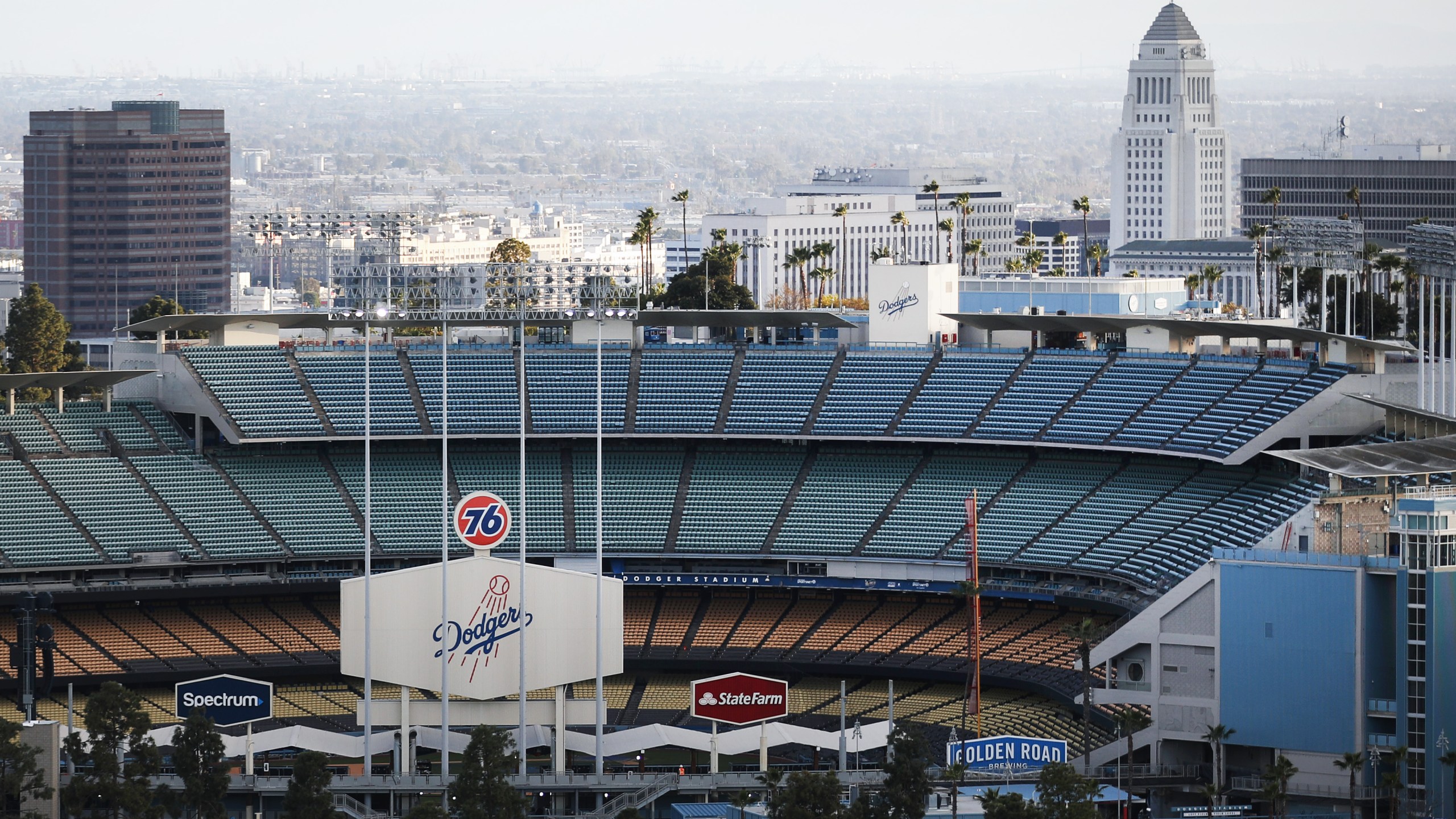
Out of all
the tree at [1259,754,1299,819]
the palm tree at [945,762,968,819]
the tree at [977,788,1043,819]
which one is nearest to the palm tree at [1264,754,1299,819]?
the tree at [1259,754,1299,819]

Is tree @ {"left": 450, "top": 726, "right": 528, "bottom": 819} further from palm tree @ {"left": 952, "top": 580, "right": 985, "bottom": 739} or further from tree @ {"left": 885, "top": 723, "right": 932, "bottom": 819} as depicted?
palm tree @ {"left": 952, "top": 580, "right": 985, "bottom": 739}

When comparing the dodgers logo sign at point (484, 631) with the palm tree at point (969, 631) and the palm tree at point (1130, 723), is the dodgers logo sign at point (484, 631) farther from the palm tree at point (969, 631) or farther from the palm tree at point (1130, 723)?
the palm tree at point (1130, 723)

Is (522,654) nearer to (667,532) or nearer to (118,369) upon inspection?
(667,532)

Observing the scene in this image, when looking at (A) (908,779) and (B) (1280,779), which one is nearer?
(A) (908,779)

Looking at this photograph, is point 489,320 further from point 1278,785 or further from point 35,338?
point 35,338

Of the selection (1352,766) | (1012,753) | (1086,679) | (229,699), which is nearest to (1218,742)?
(1086,679)

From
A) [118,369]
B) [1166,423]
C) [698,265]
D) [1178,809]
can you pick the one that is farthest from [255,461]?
[698,265]
